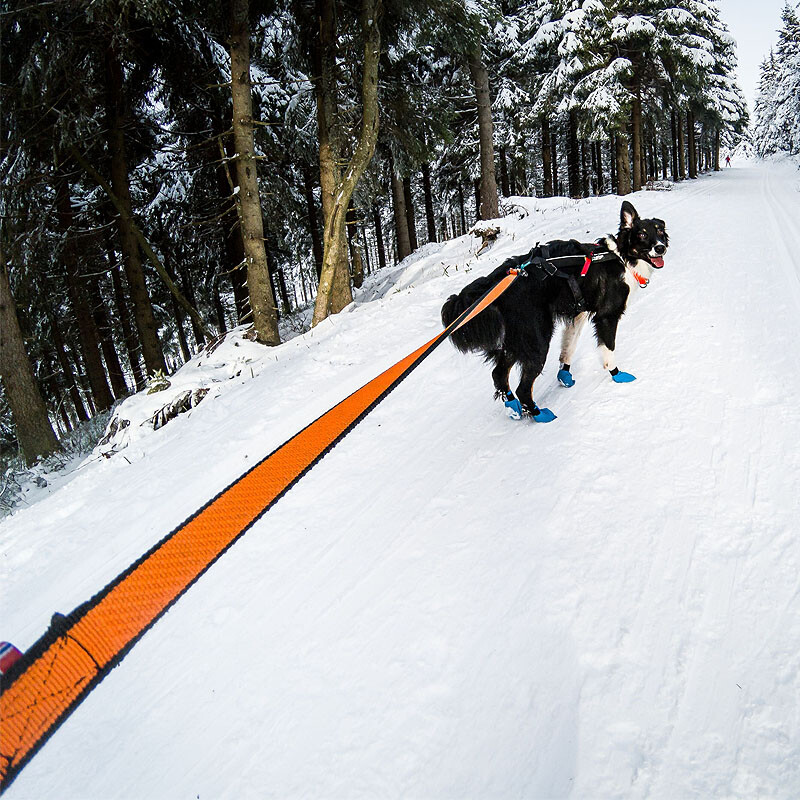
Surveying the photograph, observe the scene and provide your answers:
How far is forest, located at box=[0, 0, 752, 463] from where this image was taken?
8.55 meters

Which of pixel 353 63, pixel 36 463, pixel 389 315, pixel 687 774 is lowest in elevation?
pixel 36 463

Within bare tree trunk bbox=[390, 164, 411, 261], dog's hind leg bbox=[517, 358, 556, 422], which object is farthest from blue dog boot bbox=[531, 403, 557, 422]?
bare tree trunk bbox=[390, 164, 411, 261]

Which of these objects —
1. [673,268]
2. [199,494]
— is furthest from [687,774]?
[673,268]

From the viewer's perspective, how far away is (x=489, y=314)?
3.62 metres

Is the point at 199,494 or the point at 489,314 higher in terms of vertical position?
the point at 489,314

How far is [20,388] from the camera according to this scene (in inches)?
323

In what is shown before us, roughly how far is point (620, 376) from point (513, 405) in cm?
113

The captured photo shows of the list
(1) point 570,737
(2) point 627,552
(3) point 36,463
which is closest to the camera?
(1) point 570,737

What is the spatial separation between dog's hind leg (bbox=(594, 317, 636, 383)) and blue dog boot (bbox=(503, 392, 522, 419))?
1045mm

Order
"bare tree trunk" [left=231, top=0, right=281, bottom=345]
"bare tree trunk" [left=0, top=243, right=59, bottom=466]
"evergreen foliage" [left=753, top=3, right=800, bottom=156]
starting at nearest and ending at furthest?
"bare tree trunk" [left=0, top=243, right=59, bottom=466]
"bare tree trunk" [left=231, top=0, right=281, bottom=345]
"evergreen foliage" [left=753, top=3, right=800, bottom=156]

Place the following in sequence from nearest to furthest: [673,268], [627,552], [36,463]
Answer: [627,552]
[673,268]
[36,463]

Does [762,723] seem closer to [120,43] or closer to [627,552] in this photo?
[627,552]

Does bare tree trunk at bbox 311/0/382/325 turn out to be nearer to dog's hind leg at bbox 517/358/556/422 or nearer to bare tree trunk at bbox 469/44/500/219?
dog's hind leg at bbox 517/358/556/422

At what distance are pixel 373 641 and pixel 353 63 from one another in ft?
39.3
